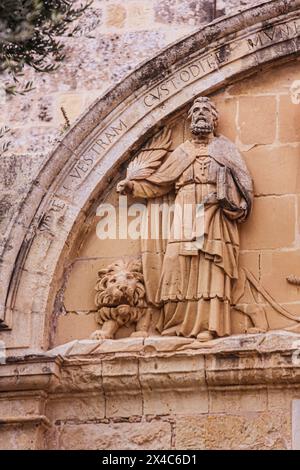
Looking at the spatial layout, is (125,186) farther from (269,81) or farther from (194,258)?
(269,81)

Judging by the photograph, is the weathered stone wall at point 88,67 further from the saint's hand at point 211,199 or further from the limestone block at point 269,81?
the saint's hand at point 211,199

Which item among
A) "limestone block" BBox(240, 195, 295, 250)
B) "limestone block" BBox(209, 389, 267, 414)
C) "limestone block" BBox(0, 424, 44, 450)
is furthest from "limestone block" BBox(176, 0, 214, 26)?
"limestone block" BBox(0, 424, 44, 450)

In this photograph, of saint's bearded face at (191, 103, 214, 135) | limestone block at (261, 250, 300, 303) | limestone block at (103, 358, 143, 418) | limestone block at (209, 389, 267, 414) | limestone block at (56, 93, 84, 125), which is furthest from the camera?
limestone block at (56, 93, 84, 125)

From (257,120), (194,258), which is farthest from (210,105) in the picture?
(194,258)

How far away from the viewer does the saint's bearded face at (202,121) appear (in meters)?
10.5

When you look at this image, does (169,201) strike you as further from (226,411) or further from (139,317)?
(226,411)

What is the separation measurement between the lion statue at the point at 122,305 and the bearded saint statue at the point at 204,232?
87mm

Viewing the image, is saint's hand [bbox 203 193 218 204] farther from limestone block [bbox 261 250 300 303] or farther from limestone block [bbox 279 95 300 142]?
limestone block [bbox 279 95 300 142]

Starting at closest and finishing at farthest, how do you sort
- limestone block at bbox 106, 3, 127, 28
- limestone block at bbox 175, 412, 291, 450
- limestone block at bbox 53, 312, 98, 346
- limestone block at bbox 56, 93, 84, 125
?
limestone block at bbox 175, 412, 291, 450 < limestone block at bbox 53, 312, 98, 346 < limestone block at bbox 56, 93, 84, 125 < limestone block at bbox 106, 3, 127, 28

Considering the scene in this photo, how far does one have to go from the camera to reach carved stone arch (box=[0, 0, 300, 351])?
1051 cm

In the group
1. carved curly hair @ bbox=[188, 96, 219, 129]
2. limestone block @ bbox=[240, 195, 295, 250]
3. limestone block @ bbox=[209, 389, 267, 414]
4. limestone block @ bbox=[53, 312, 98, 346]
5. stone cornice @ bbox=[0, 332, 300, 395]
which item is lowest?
limestone block @ bbox=[209, 389, 267, 414]

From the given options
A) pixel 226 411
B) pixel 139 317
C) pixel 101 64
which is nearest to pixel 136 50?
pixel 101 64

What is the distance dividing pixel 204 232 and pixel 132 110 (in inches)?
42.8

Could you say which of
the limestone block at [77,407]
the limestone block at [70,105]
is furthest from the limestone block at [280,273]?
the limestone block at [70,105]
